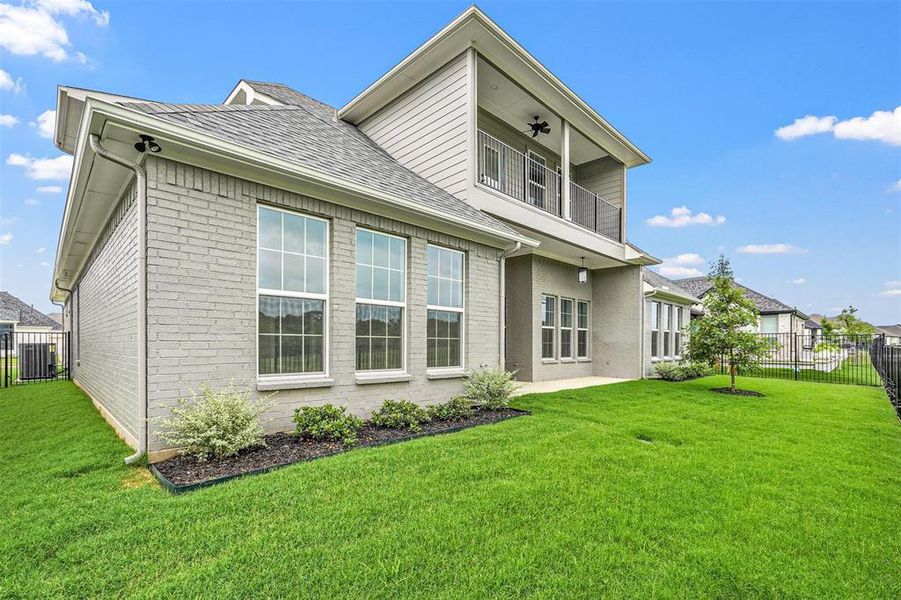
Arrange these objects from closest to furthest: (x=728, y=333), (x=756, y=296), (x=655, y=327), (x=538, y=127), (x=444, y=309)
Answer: (x=444, y=309)
(x=538, y=127)
(x=728, y=333)
(x=655, y=327)
(x=756, y=296)

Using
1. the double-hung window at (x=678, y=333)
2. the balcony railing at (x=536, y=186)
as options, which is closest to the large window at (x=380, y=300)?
the balcony railing at (x=536, y=186)

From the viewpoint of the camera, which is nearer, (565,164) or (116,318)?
(116,318)

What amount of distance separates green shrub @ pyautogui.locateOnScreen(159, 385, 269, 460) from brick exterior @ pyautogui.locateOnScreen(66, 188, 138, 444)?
83 cm

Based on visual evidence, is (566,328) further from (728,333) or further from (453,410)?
(453,410)

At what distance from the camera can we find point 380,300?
258 inches

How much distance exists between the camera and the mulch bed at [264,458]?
3.80 m

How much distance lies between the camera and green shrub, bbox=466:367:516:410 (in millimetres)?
7453

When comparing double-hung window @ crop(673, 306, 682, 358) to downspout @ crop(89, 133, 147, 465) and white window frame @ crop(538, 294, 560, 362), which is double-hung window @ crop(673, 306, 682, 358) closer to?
white window frame @ crop(538, 294, 560, 362)

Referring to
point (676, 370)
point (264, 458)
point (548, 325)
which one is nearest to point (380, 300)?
point (264, 458)

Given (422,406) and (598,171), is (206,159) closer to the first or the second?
(422,406)

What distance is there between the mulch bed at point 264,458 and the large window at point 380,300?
112 cm

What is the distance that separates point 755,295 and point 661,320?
17575 mm

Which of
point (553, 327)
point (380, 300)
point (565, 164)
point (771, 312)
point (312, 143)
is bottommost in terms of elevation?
point (553, 327)

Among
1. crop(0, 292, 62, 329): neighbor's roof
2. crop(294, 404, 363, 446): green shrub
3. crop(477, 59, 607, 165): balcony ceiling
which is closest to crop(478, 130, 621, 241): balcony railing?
crop(477, 59, 607, 165): balcony ceiling
